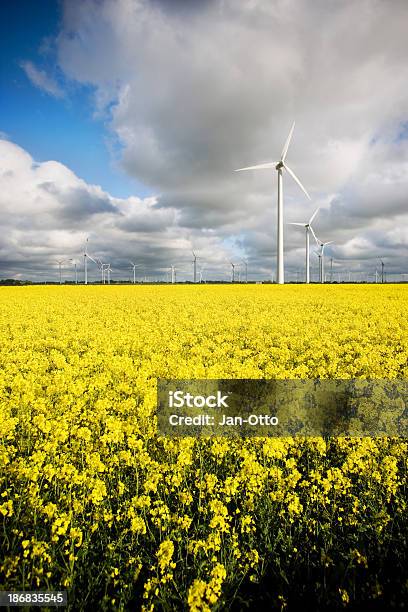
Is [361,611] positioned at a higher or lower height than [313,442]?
lower

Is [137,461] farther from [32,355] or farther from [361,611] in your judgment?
[32,355]

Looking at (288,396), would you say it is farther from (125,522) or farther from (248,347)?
(248,347)

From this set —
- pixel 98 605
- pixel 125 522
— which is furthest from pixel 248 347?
pixel 98 605

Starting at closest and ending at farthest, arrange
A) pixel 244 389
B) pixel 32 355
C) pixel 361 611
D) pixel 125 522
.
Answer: pixel 361 611 < pixel 125 522 < pixel 244 389 < pixel 32 355

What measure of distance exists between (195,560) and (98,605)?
1.07 metres

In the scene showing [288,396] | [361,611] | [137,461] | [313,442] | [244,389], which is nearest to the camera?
[361,611]

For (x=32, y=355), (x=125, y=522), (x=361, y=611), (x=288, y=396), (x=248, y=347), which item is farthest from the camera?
(x=248, y=347)

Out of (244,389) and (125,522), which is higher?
(244,389)

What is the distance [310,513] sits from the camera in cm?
502

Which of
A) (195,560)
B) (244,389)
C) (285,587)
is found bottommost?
(285,587)

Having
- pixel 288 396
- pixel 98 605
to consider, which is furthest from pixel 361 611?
pixel 288 396

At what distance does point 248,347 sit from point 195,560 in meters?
11.5

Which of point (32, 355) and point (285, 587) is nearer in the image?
point (285, 587)

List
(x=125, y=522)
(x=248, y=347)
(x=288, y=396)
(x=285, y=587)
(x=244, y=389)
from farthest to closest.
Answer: (x=248, y=347)
(x=244, y=389)
(x=288, y=396)
(x=125, y=522)
(x=285, y=587)
